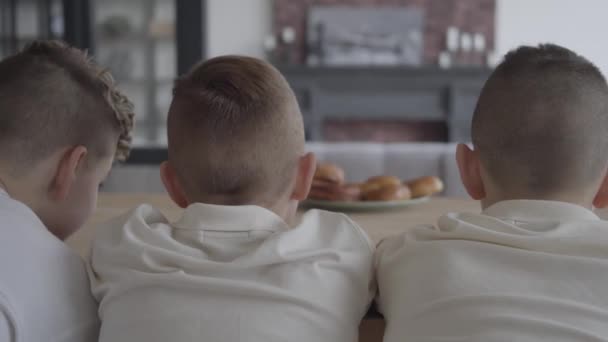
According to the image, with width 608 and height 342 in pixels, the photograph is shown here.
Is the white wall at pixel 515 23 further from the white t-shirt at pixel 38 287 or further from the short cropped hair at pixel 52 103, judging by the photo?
the white t-shirt at pixel 38 287

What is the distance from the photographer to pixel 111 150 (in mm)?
980

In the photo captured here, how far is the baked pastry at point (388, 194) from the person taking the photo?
1.35 meters

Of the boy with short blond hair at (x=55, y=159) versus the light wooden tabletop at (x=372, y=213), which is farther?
the light wooden tabletop at (x=372, y=213)

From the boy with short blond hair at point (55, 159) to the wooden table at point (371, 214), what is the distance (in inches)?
5.0

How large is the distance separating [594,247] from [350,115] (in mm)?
5212

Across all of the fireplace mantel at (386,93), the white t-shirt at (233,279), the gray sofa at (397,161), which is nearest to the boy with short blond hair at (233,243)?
the white t-shirt at (233,279)

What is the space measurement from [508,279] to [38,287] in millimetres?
507

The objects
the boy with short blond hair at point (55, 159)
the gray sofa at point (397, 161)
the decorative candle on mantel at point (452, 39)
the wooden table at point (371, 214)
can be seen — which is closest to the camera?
the boy with short blond hair at point (55, 159)

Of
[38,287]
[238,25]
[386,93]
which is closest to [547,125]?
[38,287]

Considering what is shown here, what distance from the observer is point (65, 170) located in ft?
2.99

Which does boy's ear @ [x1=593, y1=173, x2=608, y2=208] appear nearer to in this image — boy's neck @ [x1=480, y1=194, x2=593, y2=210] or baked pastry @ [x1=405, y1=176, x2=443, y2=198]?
boy's neck @ [x1=480, y1=194, x2=593, y2=210]

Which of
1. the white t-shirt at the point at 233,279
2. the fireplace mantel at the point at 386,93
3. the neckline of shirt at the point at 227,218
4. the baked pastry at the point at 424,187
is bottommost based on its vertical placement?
the fireplace mantel at the point at 386,93

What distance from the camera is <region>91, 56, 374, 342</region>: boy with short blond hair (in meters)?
0.69

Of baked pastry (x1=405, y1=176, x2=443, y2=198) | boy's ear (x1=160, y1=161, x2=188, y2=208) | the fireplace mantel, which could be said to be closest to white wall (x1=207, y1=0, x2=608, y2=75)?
the fireplace mantel
